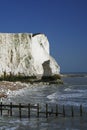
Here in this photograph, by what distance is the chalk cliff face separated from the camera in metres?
63.9

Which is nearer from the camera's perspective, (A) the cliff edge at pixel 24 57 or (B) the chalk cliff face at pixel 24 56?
(A) the cliff edge at pixel 24 57

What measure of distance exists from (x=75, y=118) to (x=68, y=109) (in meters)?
4.16

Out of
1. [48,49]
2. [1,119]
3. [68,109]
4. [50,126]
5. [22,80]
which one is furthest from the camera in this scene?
[48,49]

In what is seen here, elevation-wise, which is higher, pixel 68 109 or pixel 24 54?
pixel 24 54

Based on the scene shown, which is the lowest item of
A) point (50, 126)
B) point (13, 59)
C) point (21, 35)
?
point (50, 126)

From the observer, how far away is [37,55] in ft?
239

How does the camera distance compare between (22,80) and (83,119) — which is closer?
(83,119)

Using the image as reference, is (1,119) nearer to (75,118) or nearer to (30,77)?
(75,118)

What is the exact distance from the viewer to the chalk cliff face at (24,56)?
6391cm

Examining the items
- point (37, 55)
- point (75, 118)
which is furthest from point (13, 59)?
point (75, 118)

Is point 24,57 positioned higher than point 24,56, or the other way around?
point 24,56

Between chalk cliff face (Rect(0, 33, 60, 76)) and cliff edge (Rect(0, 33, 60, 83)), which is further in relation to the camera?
chalk cliff face (Rect(0, 33, 60, 76))

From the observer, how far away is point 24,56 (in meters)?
67.2

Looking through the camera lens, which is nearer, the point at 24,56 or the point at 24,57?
the point at 24,57
